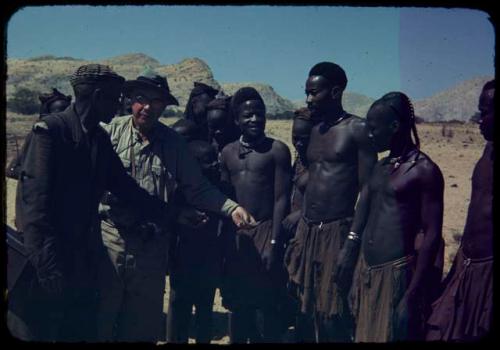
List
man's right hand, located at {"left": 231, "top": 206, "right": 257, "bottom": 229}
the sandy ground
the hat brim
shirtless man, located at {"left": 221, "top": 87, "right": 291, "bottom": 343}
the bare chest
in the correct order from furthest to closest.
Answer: the sandy ground < shirtless man, located at {"left": 221, "top": 87, "right": 291, "bottom": 343} < the bare chest < man's right hand, located at {"left": 231, "top": 206, "right": 257, "bottom": 229} < the hat brim

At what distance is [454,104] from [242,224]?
71.3m

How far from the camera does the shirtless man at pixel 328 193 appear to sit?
16.7 feet

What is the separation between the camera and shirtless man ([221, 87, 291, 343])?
5602mm

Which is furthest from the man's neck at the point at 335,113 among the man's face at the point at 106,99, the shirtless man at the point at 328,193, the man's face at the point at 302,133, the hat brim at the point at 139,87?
the man's face at the point at 106,99

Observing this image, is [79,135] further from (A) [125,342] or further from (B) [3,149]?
(A) [125,342]

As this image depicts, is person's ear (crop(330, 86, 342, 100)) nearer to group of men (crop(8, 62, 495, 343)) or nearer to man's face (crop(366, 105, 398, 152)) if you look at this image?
group of men (crop(8, 62, 495, 343))

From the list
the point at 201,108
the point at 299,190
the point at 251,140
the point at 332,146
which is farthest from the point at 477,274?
the point at 201,108

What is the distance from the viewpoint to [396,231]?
171 inches

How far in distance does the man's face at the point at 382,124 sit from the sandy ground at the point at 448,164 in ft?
10.3

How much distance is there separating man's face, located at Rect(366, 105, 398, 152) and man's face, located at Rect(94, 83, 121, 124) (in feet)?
6.07

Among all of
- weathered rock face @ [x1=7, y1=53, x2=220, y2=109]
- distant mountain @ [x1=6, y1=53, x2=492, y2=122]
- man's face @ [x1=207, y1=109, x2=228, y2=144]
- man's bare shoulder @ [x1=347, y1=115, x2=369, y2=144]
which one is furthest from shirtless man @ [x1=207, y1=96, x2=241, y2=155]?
weathered rock face @ [x1=7, y1=53, x2=220, y2=109]

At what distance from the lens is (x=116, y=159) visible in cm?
471

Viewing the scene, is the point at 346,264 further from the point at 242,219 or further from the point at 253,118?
the point at 253,118

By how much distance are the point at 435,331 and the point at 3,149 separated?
10.1ft
